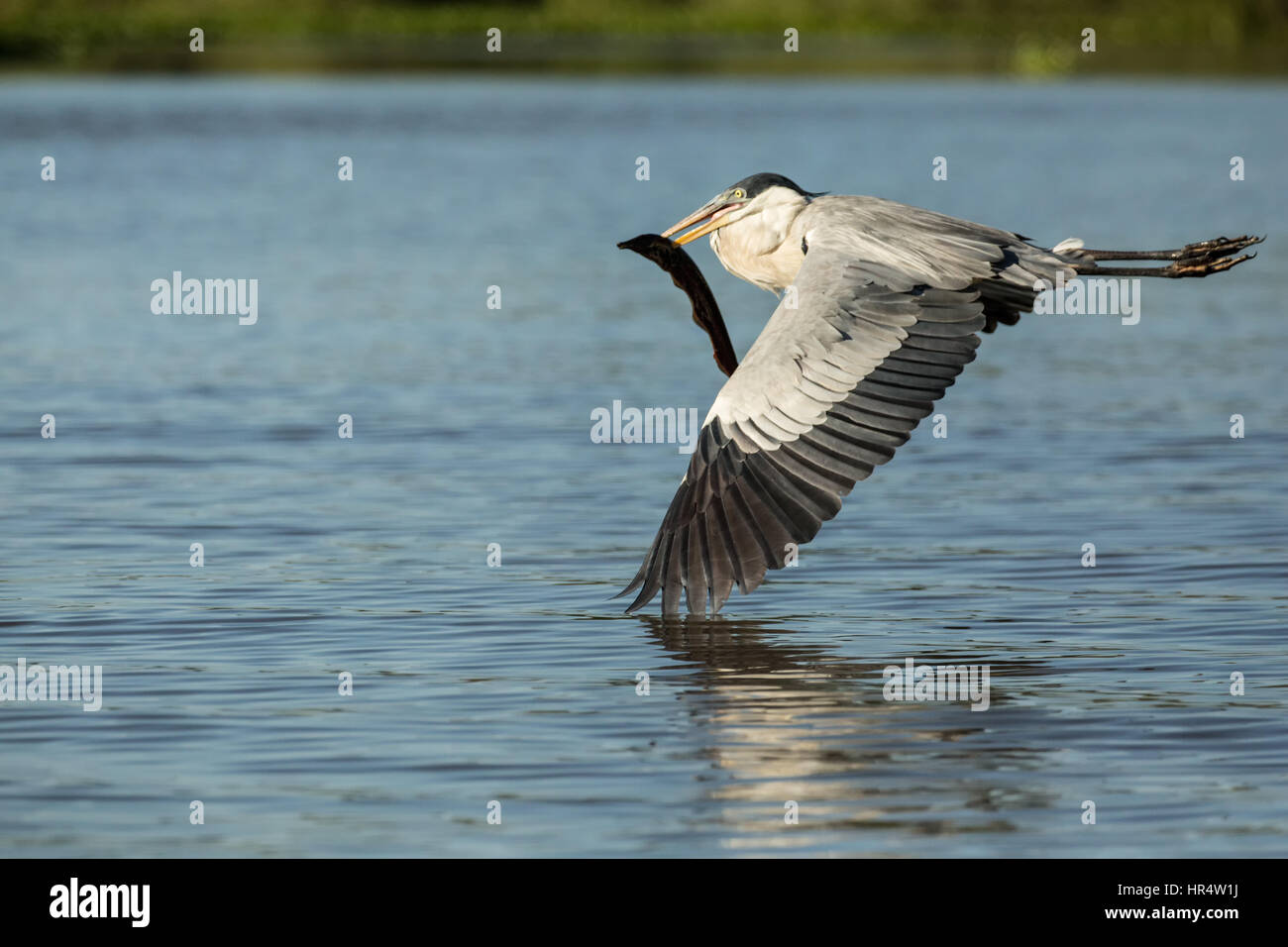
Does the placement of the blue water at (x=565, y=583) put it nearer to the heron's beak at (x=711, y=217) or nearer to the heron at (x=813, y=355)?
the heron at (x=813, y=355)

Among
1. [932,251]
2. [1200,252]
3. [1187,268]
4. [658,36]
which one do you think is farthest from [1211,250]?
[658,36]

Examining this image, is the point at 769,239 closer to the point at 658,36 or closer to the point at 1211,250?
the point at 1211,250

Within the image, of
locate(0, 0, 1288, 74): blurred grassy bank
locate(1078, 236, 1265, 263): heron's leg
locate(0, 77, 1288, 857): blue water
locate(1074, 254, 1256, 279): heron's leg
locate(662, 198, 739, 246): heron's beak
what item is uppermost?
locate(0, 0, 1288, 74): blurred grassy bank

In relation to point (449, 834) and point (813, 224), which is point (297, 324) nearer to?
point (813, 224)

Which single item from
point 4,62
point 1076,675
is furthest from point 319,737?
point 4,62

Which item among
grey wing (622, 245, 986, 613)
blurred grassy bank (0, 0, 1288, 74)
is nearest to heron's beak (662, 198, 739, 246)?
grey wing (622, 245, 986, 613)

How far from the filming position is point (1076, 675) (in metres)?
9.80

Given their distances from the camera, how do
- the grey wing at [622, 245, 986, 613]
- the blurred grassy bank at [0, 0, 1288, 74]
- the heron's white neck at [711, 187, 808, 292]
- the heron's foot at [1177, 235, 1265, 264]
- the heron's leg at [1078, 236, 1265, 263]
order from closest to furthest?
1. the grey wing at [622, 245, 986, 613]
2. the heron's white neck at [711, 187, 808, 292]
3. the heron's leg at [1078, 236, 1265, 263]
4. the heron's foot at [1177, 235, 1265, 264]
5. the blurred grassy bank at [0, 0, 1288, 74]

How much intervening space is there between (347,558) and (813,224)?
3.60 metres

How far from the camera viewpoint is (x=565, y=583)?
38.7 feet

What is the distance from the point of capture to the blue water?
8.06 m

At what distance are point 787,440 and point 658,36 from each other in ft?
291

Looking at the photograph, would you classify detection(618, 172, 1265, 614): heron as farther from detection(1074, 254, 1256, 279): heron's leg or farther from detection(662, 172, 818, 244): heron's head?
detection(1074, 254, 1256, 279): heron's leg

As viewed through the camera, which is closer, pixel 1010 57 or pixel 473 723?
pixel 473 723
